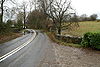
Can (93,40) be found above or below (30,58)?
above

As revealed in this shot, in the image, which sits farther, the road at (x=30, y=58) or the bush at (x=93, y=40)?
the bush at (x=93, y=40)

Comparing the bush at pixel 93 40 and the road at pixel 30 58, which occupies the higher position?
the bush at pixel 93 40

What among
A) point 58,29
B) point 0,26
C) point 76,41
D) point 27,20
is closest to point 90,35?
point 76,41

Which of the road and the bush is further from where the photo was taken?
the bush

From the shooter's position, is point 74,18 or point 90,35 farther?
point 74,18

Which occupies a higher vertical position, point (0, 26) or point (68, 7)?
point (68, 7)

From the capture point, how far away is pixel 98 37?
14.3 meters

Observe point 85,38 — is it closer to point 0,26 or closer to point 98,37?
point 98,37

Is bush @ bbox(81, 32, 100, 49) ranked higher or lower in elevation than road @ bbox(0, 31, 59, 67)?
higher

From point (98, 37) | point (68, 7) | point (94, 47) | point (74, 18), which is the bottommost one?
point (94, 47)

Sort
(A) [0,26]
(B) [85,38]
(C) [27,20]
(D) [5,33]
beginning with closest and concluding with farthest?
(B) [85,38], (A) [0,26], (D) [5,33], (C) [27,20]

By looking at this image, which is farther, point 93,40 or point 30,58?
point 93,40

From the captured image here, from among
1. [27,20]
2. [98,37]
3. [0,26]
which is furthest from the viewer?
[27,20]

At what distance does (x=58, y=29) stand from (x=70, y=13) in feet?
13.7
